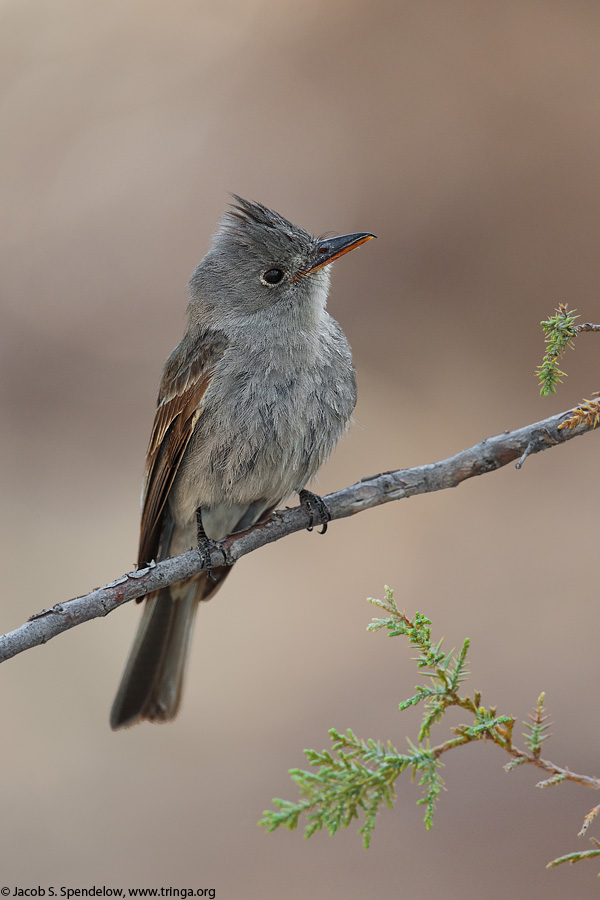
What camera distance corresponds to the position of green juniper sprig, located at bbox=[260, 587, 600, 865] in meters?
1.63

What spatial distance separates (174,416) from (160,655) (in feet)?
3.69

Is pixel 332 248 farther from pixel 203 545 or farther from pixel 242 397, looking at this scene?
pixel 203 545

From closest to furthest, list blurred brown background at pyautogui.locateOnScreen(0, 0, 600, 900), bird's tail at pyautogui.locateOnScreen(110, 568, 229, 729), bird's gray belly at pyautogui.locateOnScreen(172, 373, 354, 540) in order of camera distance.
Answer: bird's gray belly at pyautogui.locateOnScreen(172, 373, 354, 540)
bird's tail at pyautogui.locateOnScreen(110, 568, 229, 729)
blurred brown background at pyautogui.locateOnScreen(0, 0, 600, 900)

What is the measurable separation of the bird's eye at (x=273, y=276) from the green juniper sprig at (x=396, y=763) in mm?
1901

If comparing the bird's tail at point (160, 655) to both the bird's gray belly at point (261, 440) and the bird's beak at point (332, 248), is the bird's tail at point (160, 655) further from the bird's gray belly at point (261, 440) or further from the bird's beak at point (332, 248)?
the bird's beak at point (332, 248)

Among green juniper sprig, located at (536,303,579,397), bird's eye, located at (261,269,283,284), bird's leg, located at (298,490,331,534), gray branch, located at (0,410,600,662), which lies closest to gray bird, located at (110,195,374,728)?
bird's eye, located at (261,269,283,284)

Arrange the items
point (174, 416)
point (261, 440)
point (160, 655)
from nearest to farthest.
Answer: point (261, 440) → point (174, 416) → point (160, 655)

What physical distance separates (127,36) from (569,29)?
3.39 metres

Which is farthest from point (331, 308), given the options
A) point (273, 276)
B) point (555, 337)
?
point (555, 337)

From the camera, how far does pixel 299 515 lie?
3197 millimetres

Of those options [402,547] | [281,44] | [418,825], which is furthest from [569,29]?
[418,825]

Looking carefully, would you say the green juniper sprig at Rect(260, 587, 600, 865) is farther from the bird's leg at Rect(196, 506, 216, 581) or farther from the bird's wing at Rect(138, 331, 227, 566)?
the bird's wing at Rect(138, 331, 227, 566)

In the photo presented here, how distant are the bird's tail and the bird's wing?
30 centimetres

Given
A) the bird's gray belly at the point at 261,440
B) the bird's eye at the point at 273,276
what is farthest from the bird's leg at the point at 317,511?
the bird's eye at the point at 273,276
